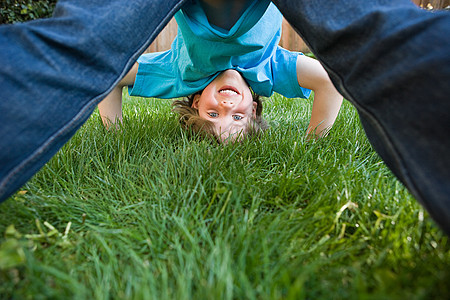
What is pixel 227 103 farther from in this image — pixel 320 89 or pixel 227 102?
pixel 320 89

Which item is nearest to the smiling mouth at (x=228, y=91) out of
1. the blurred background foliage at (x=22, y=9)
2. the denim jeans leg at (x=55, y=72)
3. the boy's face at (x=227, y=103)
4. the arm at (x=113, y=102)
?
the boy's face at (x=227, y=103)

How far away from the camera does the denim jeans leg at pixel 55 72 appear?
73 cm

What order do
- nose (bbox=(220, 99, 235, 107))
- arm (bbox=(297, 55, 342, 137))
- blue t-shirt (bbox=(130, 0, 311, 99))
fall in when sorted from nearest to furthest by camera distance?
blue t-shirt (bbox=(130, 0, 311, 99))
nose (bbox=(220, 99, 235, 107))
arm (bbox=(297, 55, 342, 137))

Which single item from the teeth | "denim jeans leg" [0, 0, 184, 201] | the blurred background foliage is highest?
the blurred background foliage

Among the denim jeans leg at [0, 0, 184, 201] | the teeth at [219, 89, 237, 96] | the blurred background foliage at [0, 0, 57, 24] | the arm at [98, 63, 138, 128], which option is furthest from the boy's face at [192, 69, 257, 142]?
the blurred background foliage at [0, 0, 57, 24]

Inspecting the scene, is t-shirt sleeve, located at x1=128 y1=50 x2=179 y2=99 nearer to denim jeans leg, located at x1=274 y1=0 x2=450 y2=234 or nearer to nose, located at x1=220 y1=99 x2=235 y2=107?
nose, located at x1=220 y1=99 x2=235 y2=107

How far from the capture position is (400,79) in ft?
2.23

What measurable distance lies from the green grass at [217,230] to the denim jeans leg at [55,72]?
22 cm

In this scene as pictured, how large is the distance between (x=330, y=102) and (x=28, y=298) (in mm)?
1651

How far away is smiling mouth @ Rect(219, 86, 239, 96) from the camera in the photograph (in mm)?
1684

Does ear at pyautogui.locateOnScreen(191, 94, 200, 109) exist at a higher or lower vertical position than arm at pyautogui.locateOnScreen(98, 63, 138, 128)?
lower

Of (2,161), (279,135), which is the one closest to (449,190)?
(2,161)

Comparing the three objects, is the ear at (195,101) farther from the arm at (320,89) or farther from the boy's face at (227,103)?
the arm at (320,89)

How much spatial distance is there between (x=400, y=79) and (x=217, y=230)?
0.55 meters
